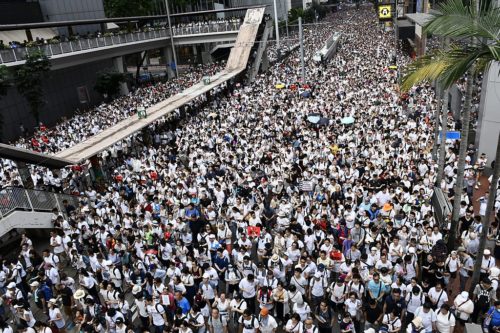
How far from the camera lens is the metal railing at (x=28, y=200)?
12117 mm

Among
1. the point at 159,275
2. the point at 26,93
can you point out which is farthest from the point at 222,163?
the point at 26,93

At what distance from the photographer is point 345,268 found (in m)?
8.12

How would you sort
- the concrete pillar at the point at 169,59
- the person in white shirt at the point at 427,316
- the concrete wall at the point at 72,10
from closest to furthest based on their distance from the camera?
the person in white shirt at the point at 427,316, the concrete wall at the point at 72,10, the concrete pillar at the point at 169,59

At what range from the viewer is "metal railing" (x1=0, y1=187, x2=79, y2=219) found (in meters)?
12.1

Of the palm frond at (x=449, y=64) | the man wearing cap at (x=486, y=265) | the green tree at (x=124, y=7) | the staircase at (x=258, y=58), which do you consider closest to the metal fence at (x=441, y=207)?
the man wearing cap at (x=486, y=265)

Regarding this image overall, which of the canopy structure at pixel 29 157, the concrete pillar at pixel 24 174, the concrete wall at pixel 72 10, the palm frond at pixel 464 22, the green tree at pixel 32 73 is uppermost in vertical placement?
the concrete wall at pixel 72 10

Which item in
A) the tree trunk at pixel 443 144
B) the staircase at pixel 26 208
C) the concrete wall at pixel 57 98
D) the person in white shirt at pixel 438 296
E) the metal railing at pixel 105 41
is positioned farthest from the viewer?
the concrete wall at pixel 57 98

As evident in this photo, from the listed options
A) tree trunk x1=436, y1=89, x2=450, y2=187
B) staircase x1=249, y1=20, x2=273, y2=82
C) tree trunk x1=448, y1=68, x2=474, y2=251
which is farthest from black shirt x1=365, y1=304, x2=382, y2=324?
staircase x1=249, y1=20, x2=273, y2=82

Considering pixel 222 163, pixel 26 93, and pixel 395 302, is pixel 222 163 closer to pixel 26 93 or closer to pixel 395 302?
pixel 395 302

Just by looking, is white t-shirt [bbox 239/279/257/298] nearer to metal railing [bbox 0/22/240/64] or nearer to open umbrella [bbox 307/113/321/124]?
open umbrella [bbox 307/113/321/124]

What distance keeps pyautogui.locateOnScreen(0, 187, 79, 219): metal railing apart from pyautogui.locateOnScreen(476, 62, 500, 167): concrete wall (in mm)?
14896

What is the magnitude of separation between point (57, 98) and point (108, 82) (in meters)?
3.91

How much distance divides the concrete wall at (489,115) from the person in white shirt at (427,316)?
10.2 m

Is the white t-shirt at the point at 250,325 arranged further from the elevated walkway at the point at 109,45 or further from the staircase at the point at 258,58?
the staircase at the point at 258,58
